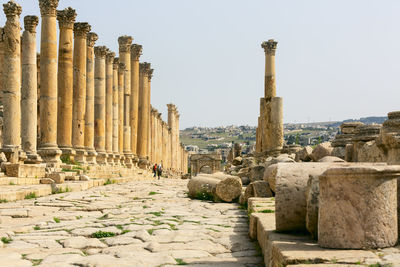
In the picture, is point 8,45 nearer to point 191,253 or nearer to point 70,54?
point 70,54

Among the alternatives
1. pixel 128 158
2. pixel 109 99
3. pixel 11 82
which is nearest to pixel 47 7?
pixel 11 82

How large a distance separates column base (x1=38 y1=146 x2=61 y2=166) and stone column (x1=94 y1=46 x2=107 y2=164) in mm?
7915

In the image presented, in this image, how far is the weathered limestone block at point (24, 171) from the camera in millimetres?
15477

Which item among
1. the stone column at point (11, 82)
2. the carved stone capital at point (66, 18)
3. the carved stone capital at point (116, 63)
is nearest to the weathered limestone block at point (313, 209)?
the stone column at point (11, 82)

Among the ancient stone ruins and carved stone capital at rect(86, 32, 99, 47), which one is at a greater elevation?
carved stone capital at rect(86, 32, 99, 47)

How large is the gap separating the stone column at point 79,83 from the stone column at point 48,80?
12.3 feet

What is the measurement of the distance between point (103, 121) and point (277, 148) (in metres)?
10.3

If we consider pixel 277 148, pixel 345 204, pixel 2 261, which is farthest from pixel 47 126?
pixel 345 204

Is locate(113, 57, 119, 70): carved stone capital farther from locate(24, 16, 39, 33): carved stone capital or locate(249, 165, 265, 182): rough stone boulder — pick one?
locate(249, 165, 265, 182): rough stone boulder

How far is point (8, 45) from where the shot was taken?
721 inches

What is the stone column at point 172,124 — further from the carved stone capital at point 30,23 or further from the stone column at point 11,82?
the stone column at point 11,82

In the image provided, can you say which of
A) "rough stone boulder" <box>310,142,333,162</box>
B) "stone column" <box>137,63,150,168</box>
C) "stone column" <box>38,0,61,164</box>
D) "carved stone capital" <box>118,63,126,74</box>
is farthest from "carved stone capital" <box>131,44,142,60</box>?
"rough stone boulder" <box>310,142,333,162</box>

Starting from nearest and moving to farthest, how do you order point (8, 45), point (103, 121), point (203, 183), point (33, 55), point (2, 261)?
point (2, 261)
point (203, 183)
point (8, 45)
point (33, 55)
point (103, 121)

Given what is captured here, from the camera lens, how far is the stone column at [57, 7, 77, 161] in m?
23.1
